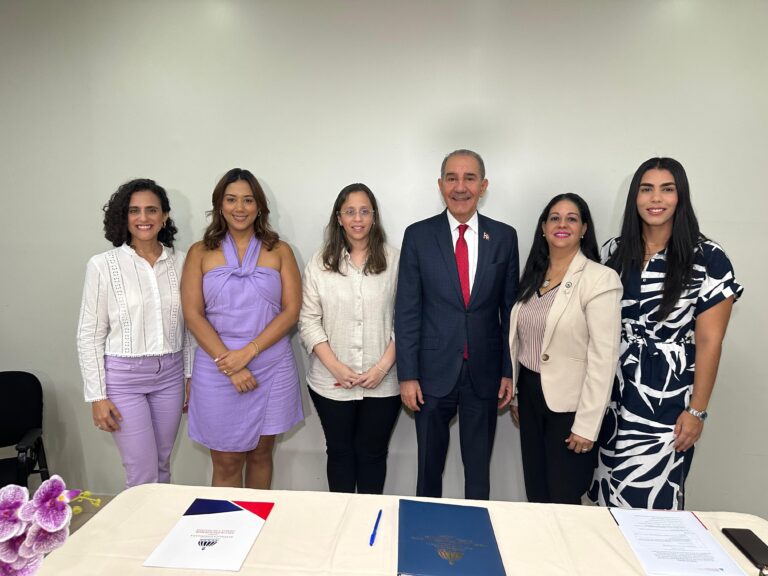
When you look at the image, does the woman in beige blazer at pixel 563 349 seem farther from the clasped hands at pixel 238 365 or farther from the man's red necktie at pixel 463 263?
the clasped hands at pixel 238 365

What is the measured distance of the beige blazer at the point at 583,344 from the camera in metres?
1.77

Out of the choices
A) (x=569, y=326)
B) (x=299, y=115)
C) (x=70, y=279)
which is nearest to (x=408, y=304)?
(x=569, y=326)

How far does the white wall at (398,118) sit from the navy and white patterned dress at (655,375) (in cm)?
78

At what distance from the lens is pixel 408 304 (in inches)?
82.3

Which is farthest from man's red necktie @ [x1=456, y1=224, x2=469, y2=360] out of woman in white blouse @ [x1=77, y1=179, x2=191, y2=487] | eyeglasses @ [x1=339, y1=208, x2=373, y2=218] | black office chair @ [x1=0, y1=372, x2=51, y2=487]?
black office chair @ [x1=0, y1=372, x2=51, y2=487]

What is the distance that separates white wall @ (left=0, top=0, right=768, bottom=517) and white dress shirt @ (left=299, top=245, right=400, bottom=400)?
1.67ft

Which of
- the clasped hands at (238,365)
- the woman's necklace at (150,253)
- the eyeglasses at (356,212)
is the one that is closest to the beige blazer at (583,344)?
the eyeglasses at (356,212)

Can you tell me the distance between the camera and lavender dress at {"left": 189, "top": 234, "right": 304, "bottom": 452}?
2119 mm

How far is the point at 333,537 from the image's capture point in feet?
3.62

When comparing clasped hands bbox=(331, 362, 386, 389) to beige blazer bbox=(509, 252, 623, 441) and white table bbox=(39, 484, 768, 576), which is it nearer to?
beige blazer bbox=(509, 252, 623, 441)

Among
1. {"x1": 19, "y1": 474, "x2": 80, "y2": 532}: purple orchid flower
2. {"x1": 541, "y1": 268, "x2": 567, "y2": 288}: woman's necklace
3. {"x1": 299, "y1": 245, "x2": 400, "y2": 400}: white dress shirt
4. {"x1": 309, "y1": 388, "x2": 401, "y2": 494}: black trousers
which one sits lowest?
{"x1": 309, "y1": 388, "x2": 401, "y2": 494}: black trousers

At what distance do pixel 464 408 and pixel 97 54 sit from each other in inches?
109

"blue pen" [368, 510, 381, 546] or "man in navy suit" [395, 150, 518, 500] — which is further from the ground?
"man in navy suit" [395, 150, 518, 500]

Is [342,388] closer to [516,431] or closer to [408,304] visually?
[408,304]
